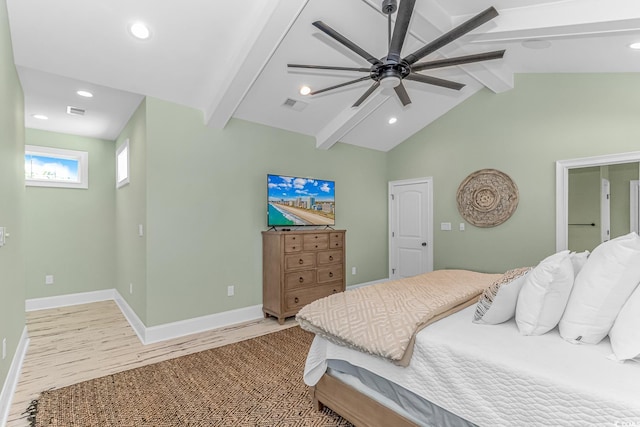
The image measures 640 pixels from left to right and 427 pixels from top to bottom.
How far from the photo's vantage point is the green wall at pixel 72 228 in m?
4.28

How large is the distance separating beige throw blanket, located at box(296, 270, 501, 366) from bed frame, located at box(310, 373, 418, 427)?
0.30 m

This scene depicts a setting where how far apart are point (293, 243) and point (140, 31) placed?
2.52m

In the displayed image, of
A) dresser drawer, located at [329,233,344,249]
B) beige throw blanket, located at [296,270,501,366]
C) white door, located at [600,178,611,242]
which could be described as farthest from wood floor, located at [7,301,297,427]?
white door, located at [600,178,611,242]

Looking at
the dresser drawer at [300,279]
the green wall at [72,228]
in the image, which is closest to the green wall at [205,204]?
the dresser drawer at [300,279]

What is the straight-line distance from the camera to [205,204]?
140 inches

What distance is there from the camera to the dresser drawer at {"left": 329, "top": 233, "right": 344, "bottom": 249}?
412 cm

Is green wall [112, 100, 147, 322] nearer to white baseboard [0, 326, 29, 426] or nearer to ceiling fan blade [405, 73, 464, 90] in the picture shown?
white baseboard [0, 326, 29, 426]

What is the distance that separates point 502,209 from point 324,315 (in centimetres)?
350

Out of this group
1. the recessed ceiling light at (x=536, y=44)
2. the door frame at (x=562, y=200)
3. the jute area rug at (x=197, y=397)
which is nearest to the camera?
the jute area rug at (x=197, y=397)

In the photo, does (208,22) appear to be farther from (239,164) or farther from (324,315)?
(324,315)

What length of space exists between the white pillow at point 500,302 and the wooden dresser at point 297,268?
7.74 feet

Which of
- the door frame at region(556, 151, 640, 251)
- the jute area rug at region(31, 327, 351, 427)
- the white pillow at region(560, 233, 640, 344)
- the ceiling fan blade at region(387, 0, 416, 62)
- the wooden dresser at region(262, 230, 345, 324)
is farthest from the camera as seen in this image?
the door frame at region(556, 151, 640, 251)

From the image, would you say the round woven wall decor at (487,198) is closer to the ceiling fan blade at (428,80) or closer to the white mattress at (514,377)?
the ceiling fan blade at (428,80)

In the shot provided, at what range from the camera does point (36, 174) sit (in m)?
4.29
